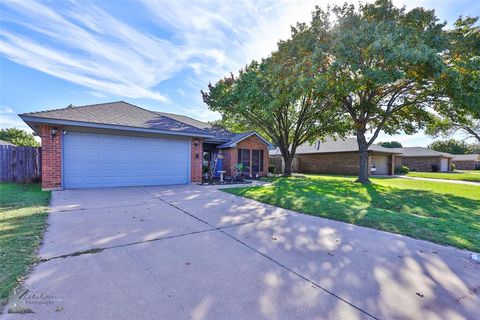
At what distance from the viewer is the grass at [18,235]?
2562mm

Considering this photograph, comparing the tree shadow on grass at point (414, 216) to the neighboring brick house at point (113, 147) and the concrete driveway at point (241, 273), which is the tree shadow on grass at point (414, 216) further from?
the neighboring brick house at point (113, 147)

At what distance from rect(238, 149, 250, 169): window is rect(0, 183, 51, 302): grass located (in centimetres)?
1122

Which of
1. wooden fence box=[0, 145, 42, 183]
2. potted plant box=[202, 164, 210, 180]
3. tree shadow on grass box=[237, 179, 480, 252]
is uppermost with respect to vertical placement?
wooden fence box=[0, 145, 42, 183]

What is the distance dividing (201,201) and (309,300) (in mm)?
5225

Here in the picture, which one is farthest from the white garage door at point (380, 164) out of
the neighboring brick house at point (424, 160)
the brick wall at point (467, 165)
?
the brick wall at point (467, 165)

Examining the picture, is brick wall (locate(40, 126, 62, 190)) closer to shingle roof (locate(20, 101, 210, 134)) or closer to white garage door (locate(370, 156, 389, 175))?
A: shingle roof (locate(20, 101, 210, 134))

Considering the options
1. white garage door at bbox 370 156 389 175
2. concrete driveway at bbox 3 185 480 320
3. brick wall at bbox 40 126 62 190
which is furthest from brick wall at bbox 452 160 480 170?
brick wall at bbox 40 126 62 190

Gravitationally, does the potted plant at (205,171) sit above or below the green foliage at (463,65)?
below

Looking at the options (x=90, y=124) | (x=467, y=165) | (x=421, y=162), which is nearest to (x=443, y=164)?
(x=421, y=162)

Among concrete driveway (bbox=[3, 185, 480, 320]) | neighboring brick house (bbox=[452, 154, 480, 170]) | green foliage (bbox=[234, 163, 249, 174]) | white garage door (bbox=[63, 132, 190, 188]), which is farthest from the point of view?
neighboring brick house (bbox=[452, 154, 480, 170])

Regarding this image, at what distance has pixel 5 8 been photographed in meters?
6.40

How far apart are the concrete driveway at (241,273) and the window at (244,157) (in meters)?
11.3

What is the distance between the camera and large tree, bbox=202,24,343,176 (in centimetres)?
1134

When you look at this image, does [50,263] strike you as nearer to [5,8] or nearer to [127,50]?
[5,8]
